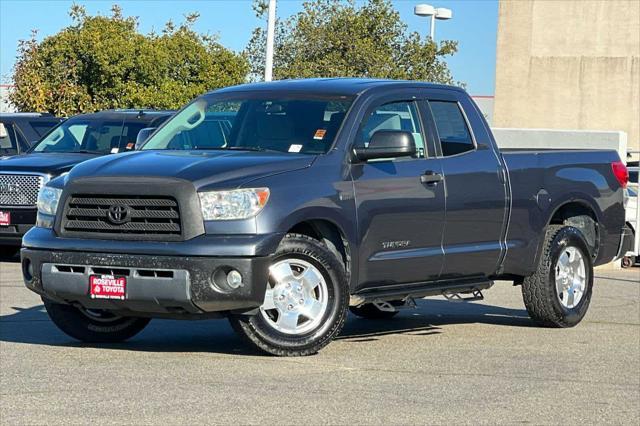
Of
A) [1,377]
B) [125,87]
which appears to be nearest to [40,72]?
[125,87]

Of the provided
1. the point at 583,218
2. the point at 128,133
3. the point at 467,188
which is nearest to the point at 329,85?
the point at 467,188

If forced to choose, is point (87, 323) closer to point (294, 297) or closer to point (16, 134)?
point (294, 297)

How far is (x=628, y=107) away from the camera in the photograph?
53.6 metres

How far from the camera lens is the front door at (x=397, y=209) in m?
9.96

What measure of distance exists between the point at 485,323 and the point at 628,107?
42.8m

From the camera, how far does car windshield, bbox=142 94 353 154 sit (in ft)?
33.2

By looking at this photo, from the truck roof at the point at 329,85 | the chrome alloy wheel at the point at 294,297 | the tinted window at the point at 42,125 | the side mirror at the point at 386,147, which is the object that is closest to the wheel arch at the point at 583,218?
the truck roof at the point at 329,85

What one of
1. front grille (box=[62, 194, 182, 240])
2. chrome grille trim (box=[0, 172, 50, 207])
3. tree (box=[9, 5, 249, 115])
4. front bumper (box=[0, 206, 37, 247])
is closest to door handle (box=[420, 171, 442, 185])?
front grille (box=[62, 194, 182, 240])

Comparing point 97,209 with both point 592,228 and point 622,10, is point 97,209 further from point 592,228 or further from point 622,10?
point 622,10

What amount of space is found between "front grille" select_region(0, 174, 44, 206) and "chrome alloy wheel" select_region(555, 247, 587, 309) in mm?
7720

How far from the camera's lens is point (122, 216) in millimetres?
9328

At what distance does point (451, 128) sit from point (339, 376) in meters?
3.01

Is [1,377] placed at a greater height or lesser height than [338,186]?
lesser

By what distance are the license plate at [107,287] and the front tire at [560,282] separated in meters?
4.01
